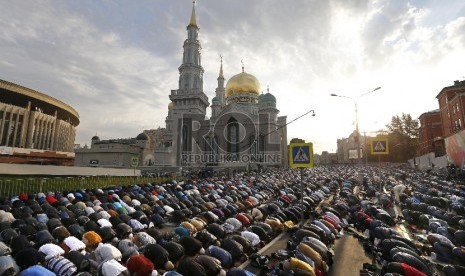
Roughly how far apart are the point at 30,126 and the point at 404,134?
84344mm

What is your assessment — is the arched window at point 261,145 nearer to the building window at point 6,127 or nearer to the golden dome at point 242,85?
the golden dome at point 242,85

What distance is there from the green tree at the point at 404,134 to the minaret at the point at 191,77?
5160 centimetres

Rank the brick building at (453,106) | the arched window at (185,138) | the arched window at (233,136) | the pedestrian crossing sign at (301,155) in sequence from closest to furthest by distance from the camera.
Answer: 1. the pedestrian crossing sign at (301,155)
2. the brick building at (453,106)
3. the arched window at (233,136)
4. the arched window at (185,138)

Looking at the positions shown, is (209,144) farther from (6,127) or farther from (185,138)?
(6,127)

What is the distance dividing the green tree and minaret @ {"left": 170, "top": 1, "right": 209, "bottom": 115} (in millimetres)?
51595

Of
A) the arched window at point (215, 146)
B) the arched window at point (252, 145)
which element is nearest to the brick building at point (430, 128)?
the arched window at point (252, 145)

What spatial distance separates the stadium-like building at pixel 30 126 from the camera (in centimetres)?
3772

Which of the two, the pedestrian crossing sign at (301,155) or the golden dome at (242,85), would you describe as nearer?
the pedestrian crossing sign at (301,155)

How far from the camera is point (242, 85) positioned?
64375 mm

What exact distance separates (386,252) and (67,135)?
227 ft

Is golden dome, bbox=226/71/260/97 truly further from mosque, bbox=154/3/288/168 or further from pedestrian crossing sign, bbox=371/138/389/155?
pedestrian crossing sign, bbox=371/138/389/155

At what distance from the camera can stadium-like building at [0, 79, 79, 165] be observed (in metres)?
37.7

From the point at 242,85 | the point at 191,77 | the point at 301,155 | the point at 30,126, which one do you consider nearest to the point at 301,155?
the point at 301,155

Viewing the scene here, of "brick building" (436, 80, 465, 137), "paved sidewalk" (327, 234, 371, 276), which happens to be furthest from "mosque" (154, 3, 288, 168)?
"paved sidewalk" (327, 234, 371, 276)
